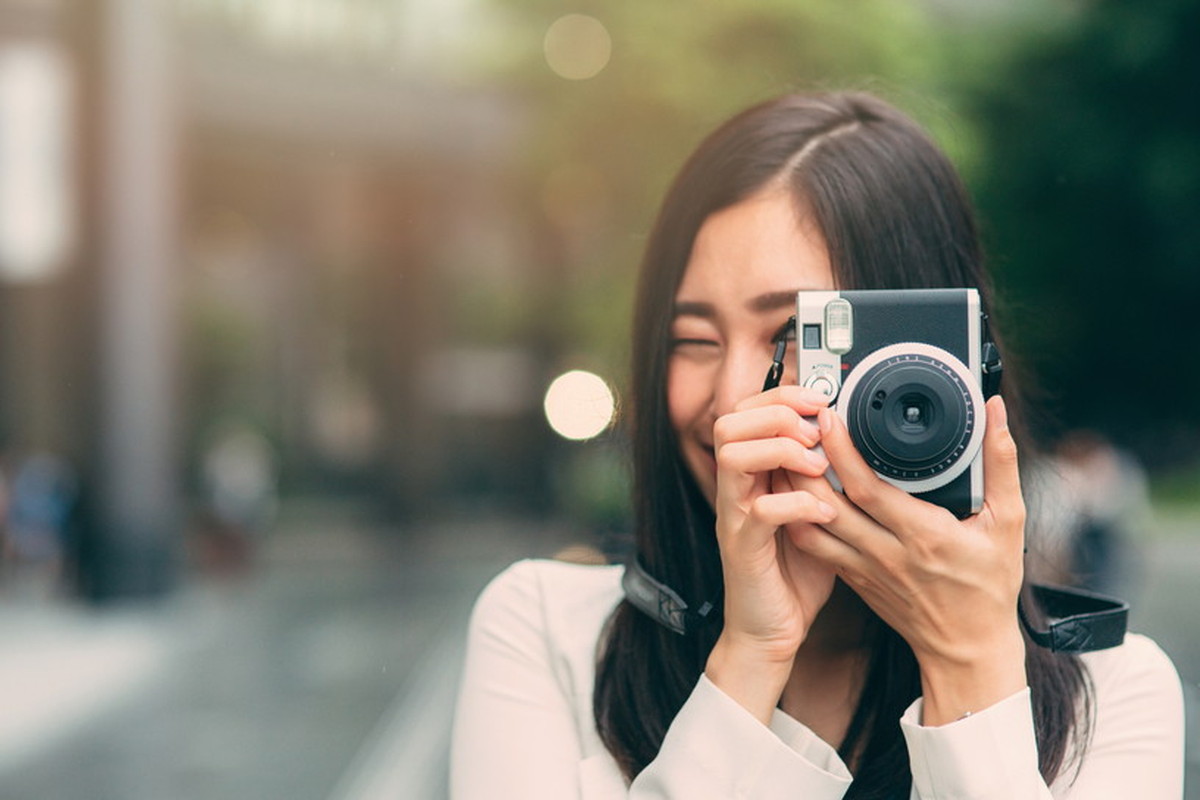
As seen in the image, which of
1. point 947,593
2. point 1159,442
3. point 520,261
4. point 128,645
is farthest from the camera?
point 1159,442

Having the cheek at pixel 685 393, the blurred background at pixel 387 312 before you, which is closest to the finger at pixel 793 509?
the cheek at pixel 685 393

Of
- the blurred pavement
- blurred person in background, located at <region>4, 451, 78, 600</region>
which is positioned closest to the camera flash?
the blurred pavement

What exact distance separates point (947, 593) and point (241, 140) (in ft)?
68.7

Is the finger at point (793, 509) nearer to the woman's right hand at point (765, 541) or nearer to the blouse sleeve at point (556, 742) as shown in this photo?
the woman's right hand at point (765, 541)

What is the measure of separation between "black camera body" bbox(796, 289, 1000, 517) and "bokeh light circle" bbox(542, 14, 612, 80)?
1149 centimetres

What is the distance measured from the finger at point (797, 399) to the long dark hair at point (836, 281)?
217mm

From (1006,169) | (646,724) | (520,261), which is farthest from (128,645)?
(520,261)

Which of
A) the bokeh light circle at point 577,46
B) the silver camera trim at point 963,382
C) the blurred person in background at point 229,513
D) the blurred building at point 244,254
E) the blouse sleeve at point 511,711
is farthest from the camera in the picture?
the blurred person in background at point 229,513

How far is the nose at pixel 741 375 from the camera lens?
154 centimetres

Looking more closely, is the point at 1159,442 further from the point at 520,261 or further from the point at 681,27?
the point at 681,27

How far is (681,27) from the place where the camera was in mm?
11562

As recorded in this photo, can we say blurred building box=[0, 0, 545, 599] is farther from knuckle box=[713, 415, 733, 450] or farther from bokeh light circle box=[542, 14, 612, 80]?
knuckle box=[713, 415, 733, 450]

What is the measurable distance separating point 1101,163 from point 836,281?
9.05m

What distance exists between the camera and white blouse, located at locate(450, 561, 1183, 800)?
1361 millimetres
